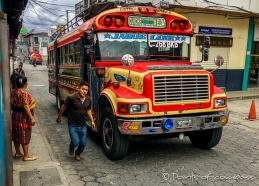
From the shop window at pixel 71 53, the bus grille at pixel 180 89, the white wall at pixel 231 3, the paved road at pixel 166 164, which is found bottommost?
the paved road at pixel 166 164

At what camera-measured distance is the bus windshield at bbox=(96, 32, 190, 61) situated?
5094 mm

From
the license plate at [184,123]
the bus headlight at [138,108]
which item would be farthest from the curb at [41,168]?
the license plate at [184,123]

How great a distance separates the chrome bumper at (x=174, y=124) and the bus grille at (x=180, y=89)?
0.31 meters

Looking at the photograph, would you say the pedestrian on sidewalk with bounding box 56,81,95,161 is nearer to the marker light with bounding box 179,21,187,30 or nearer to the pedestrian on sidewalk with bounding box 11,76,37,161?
the pedestrian on sidewalk with bounding box 11,76,37,161

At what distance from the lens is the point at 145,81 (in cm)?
405

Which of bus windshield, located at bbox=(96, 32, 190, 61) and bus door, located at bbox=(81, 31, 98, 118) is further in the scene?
bus windshield, located at bbox=(96, 32, 190, 61)

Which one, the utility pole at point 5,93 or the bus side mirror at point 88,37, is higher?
the bus side mirror at point 88,37

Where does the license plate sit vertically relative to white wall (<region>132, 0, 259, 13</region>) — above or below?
below

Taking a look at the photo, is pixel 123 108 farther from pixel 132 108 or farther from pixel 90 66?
pixel 90 66

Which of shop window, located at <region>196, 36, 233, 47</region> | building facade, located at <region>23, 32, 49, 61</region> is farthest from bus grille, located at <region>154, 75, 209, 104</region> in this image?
building facade, located at <region>23, 32, 49, 61</region>

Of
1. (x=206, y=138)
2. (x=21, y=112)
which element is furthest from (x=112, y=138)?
(x=206, y=138)

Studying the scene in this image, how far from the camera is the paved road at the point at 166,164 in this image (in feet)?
12.8

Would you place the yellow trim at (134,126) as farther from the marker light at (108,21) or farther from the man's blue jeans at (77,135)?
the marker light at (108,21)

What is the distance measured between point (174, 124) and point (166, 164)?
83 centimetres
